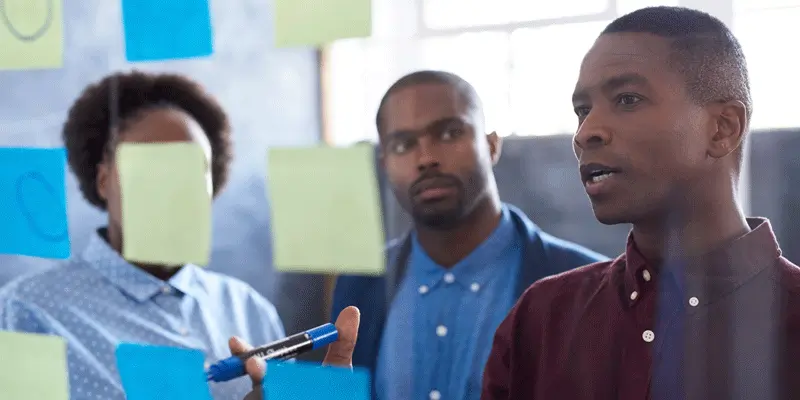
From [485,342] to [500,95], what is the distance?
0.47 ft

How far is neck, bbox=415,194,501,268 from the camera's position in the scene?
456mm

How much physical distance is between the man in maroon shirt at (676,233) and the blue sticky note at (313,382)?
0.14 m

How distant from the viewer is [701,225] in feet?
1.24

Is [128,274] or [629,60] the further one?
[128,274]

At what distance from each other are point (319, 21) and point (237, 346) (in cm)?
24

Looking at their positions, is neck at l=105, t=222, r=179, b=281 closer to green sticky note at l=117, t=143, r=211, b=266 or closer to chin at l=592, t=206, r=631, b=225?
green sticky note at l=117, t=143, r=211, b=266

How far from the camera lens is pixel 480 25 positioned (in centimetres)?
45

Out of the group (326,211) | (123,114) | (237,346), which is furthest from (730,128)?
(123,114)

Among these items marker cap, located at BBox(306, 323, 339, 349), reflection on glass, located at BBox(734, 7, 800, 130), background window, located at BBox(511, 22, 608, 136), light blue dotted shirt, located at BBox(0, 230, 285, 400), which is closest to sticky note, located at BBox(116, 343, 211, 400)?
light blue dotted shirt, located at BBox(0, 230, 285, 400)

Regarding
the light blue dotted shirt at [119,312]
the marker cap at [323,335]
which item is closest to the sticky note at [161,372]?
the light blue dotted shirt at [119,312]

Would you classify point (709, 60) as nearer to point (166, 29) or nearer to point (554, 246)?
point (554, 246)

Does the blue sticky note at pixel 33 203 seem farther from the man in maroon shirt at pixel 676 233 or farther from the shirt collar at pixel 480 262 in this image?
the man in maroon shirt at pixel 676 233

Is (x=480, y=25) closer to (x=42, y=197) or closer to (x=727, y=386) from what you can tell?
(x=727, y=386)

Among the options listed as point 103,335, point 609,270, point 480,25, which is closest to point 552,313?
point 609,270
